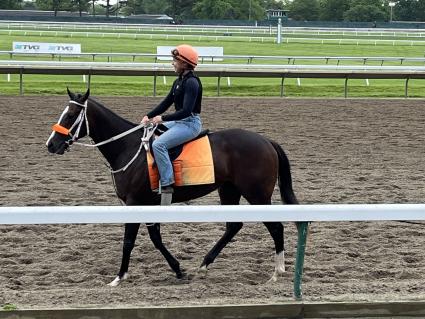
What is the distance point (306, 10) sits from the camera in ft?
360

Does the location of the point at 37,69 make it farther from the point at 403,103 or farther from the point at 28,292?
the point at 28,292

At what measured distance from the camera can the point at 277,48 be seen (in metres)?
50.6

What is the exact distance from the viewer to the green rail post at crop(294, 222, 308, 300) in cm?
544

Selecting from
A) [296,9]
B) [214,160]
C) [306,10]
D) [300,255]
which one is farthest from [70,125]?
[296,9]

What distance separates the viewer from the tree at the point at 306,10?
109 meters

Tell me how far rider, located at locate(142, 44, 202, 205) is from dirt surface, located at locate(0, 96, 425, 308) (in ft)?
2.83

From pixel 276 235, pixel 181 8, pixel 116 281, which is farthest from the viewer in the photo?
pixel 181 8

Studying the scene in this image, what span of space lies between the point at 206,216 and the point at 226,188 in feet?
6.75

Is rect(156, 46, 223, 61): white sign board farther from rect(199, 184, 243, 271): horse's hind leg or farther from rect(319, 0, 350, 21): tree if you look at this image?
rect(319, 0, 350, 21): tree

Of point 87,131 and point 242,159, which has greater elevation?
point 87,131

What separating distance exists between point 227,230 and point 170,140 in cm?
99

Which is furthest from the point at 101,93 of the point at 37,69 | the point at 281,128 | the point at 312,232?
the point at 312,232

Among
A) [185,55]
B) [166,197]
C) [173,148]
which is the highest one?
[185,55]

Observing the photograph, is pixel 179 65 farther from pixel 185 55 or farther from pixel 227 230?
pixel 227 230
